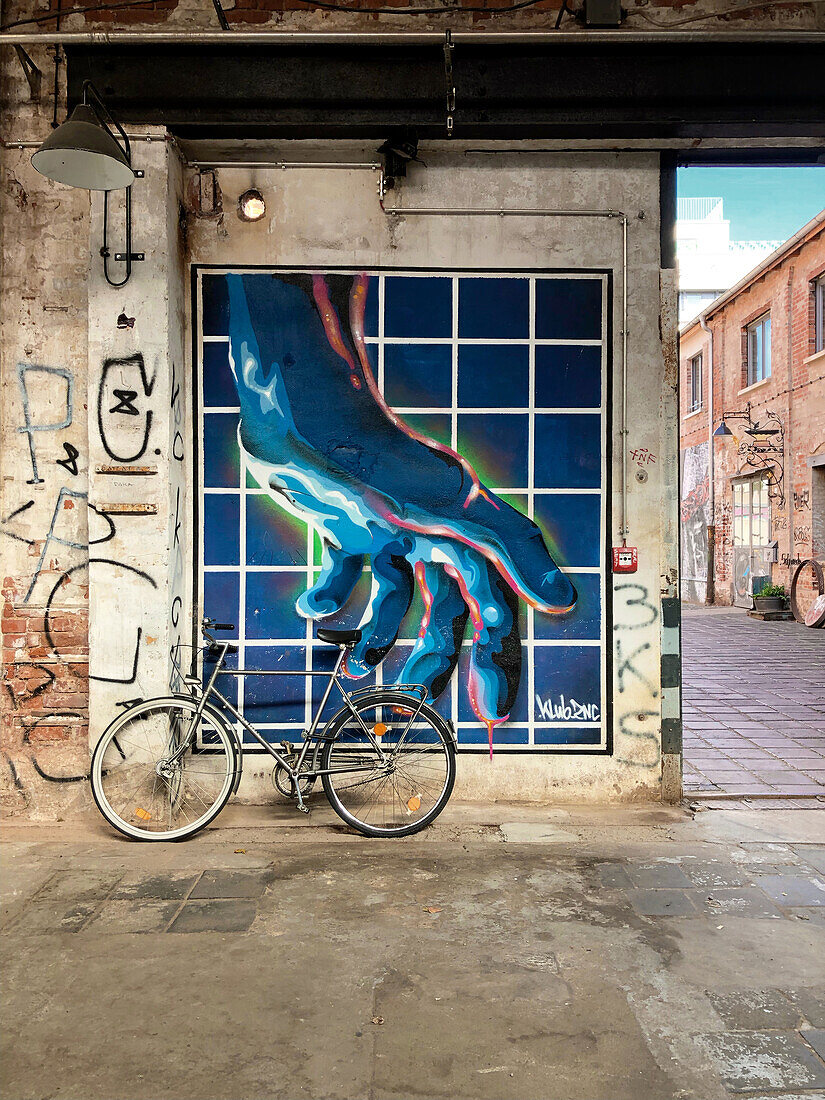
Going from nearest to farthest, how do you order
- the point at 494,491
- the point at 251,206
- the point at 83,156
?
the point at 83,156, the point at 251,206, the point at 494,491

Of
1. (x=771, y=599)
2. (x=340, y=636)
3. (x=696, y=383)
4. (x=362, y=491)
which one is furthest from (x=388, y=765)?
(x=696, y=383)

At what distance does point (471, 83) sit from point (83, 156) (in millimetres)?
2069

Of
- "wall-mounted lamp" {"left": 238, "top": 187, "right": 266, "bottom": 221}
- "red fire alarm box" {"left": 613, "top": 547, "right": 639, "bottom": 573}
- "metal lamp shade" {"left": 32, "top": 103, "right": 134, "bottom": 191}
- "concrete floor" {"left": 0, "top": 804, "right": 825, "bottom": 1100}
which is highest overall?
"wall-mounted lamp" {"left": 238, "top": 187, "right": 266, "bottom": 221}

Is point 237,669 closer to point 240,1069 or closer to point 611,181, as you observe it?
point 240,1069

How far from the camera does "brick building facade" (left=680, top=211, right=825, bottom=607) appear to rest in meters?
16.3

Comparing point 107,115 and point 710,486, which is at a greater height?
point 107,115

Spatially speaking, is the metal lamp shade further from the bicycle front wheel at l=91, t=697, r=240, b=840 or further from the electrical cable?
the bicycle front wheel at l=91, t=697, r=240, b=840

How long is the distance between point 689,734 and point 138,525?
195 inches

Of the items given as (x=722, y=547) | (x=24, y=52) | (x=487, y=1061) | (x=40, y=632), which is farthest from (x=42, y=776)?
(x=722, y=547)

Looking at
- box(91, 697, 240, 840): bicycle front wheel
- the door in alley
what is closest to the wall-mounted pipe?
box(91, 697, 240, 840): bicycle front wheel

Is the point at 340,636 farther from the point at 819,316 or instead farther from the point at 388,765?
the point at 819,316

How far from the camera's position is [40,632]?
196 inches
